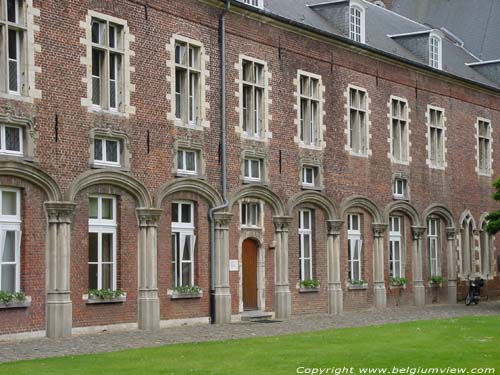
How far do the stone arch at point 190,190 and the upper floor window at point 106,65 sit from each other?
2.17 metres

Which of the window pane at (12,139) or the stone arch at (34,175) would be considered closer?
the stone arch at (34,175)

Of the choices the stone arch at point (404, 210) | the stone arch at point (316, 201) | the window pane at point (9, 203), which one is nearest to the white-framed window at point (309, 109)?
the stone arch at point (316, 201)

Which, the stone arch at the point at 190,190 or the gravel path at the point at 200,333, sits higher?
the stone arch at the point at 190,190

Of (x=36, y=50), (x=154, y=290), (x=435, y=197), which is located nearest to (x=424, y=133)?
(x=435, y=197)

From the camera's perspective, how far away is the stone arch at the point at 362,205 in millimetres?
30836

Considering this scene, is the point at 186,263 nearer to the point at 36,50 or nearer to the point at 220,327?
the point at 220,327

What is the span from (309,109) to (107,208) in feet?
27.8

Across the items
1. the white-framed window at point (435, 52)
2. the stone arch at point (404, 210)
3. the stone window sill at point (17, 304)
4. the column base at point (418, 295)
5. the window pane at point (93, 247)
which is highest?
the white-framed window at point (435, 52)

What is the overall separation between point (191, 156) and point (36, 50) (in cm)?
541

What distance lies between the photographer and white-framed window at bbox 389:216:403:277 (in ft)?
110

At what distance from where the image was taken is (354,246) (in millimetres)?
31594

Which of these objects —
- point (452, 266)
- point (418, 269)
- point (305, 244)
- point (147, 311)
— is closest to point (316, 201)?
point (305, 244)

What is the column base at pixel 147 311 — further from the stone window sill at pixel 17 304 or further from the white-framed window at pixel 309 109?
the white-framed window at pixel 309 109

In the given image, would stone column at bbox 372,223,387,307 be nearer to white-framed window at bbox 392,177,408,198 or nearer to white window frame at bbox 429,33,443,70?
white-framed window at bbox 392,177,408,198
